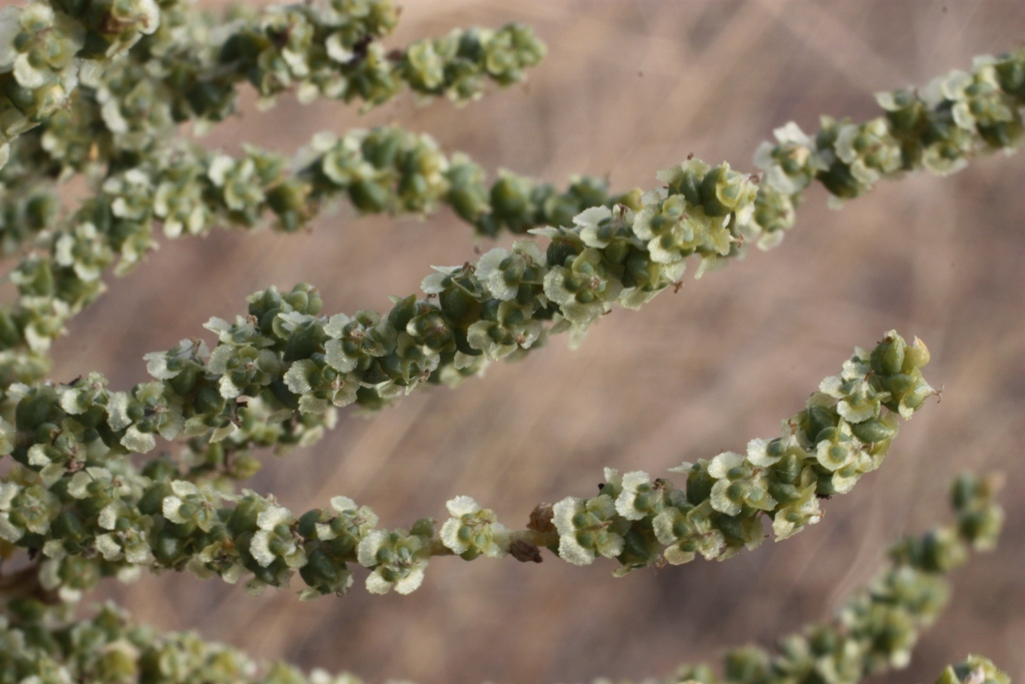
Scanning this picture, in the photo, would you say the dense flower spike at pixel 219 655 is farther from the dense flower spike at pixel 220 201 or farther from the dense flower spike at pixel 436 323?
the dense flower spike at pixel 220 201

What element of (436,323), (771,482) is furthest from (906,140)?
(436,323)

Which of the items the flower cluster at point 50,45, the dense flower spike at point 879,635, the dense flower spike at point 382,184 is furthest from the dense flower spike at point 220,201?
the dense flower spike at point 879,635

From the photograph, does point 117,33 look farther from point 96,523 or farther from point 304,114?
point 304,114

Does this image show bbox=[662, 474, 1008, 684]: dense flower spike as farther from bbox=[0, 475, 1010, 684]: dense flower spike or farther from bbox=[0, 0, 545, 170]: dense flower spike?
bbox=[0, 0, 545, 170]: dense flower spike

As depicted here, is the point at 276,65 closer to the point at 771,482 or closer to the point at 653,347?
the point at 771,482

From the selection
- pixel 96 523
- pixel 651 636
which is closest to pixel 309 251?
pixel 651 636
